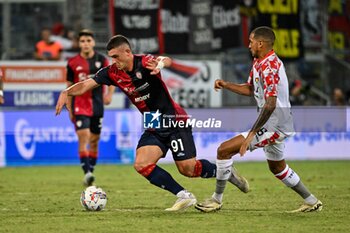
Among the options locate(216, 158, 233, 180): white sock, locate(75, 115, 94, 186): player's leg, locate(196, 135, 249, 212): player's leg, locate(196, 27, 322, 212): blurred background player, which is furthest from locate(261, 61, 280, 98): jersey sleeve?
locate(75, 115, 94, 186): player's leg

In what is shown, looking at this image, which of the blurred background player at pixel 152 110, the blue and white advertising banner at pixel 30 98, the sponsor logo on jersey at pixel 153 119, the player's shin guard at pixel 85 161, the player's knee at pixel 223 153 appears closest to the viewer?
the player's knee at pixel 223 153

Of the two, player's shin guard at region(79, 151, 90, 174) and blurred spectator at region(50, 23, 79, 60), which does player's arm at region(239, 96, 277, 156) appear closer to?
player's shin guard at region(79, 151, 90, 174)

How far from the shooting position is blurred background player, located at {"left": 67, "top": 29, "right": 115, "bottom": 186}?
16750 millimetres

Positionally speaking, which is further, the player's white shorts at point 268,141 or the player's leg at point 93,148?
the player's leg at point 93,148

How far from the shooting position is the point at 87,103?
16922mm

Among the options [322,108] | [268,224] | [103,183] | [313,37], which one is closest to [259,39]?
[268,224]

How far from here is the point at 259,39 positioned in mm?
11594

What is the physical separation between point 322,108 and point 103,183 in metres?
7.32

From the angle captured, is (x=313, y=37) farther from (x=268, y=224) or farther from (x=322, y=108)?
(x=268, y=224)

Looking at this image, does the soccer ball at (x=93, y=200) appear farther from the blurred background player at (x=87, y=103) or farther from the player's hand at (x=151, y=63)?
the blurred background player at (x=87, y=103)

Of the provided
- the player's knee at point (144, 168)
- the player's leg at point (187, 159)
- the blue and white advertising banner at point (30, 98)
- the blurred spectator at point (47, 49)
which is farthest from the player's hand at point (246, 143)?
the blurred spectator at point (47, 49)

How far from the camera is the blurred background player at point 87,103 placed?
16.8 meters

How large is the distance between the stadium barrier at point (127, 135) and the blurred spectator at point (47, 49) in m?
1.97

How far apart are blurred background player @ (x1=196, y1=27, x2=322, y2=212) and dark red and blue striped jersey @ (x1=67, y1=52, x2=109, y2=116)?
538 centimetres
